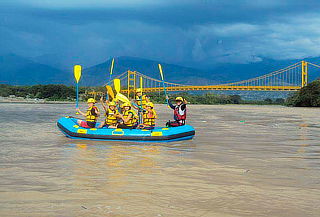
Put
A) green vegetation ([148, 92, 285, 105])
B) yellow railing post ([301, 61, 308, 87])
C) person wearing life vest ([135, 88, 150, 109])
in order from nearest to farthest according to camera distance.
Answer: person wearing life vest ([135, 88, 150, 109]), yellow railing post ([301, 61, 308, 87]), green vegetation ([148, 92, 285, 105])

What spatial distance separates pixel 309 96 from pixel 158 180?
1432 inches

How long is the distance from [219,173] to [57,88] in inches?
2339

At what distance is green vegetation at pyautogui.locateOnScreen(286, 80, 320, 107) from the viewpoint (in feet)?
126

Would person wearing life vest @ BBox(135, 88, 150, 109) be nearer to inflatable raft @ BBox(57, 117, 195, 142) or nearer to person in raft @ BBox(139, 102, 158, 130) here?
person in raft @ BBox(139, 102, 158, 130)

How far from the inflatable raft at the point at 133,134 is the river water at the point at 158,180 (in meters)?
0.40

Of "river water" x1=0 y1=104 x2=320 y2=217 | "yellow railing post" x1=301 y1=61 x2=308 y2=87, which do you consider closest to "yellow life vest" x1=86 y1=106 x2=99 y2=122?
"river water" x1=0 y1=104 x2=320 y2=217

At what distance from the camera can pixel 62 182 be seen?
507 centimetres

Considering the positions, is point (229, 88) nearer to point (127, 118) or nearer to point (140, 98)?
point (140, 98)

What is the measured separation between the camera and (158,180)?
529 centimetres

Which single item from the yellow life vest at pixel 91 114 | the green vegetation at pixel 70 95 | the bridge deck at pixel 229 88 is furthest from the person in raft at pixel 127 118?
the green vegetation at pixel 70 95

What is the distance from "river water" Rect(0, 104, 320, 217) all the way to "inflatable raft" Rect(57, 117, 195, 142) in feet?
1.32

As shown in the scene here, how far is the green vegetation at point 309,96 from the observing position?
38.3 m

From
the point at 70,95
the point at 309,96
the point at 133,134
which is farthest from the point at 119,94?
the point at 70,95

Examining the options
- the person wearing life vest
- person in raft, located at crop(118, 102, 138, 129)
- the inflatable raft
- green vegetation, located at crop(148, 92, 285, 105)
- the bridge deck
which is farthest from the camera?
green vegetation, located at crop(148, 92, 285, 105)
